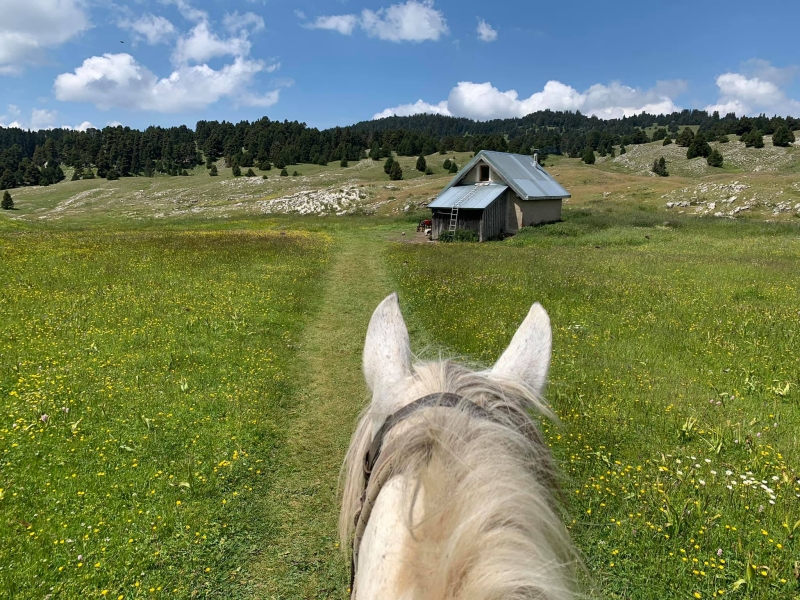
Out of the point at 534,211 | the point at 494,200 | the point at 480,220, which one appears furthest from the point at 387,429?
the point at 534,211

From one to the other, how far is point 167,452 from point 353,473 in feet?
15.5

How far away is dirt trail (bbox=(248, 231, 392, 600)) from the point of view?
12.4ft

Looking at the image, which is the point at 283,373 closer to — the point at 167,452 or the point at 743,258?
the point at 167,452

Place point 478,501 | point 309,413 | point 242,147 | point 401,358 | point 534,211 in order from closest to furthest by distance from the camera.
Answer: point 478,501 → point 401,358 → point 309,413 → point 534,211 → point 242,147

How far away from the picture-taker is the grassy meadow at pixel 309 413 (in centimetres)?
381

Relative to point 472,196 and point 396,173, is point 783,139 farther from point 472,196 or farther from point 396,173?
point 472,196

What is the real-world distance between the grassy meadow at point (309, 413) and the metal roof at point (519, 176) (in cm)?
1686

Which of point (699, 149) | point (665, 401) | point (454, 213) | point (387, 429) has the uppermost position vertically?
point (699, 149)

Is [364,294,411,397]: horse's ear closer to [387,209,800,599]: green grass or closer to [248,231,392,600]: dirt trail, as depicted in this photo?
[387,209,800,599]: green grass

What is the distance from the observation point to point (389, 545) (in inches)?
46.1

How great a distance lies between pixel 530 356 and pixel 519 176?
116 ft

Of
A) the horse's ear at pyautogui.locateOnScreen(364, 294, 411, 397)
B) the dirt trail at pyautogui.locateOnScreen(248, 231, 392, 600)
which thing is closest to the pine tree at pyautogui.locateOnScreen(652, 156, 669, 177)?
the dirt trail at pyautogui.locateOnScreen(248, 231, 392, 600)

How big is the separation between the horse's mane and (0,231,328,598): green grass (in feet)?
11.0

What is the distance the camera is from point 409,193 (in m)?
53.2
